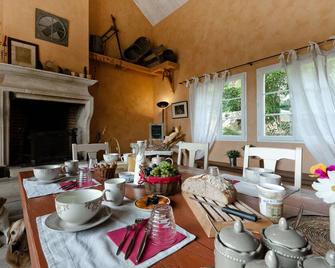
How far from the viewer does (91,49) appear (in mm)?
3590

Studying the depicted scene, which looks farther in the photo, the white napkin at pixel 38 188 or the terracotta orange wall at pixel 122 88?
the terracotta orange wall at pixel 122 88

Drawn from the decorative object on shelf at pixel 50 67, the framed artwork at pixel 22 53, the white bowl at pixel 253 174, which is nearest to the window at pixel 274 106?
the white bowl at pixel 253 174

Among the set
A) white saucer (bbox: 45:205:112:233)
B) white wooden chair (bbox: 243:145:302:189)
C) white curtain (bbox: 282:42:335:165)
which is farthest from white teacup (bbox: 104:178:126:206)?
white curtain (bbox: 282:42:335:165)

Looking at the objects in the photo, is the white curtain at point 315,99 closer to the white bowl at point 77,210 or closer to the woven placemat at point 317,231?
the woven placemat at point 317,231

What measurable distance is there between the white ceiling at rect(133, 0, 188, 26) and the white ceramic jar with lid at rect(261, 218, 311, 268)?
4492mm

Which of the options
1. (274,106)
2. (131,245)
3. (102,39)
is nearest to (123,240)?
(131,245)

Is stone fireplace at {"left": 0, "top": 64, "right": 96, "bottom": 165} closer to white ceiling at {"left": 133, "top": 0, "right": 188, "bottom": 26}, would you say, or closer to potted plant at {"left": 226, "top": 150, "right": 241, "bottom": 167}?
potted plant at {"left": 226, "top": 150, "right": 241, "bottom": 167}

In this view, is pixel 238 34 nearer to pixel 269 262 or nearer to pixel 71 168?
pixel 71 168

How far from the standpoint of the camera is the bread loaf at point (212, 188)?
2.52 feet

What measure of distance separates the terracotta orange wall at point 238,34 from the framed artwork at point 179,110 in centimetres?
10

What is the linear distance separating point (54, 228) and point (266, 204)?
69cm

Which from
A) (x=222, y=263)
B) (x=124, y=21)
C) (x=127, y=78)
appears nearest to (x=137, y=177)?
(x=222, y=263)

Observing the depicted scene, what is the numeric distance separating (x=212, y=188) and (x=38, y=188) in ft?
2.98

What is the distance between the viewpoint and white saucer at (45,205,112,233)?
608 millimetres
